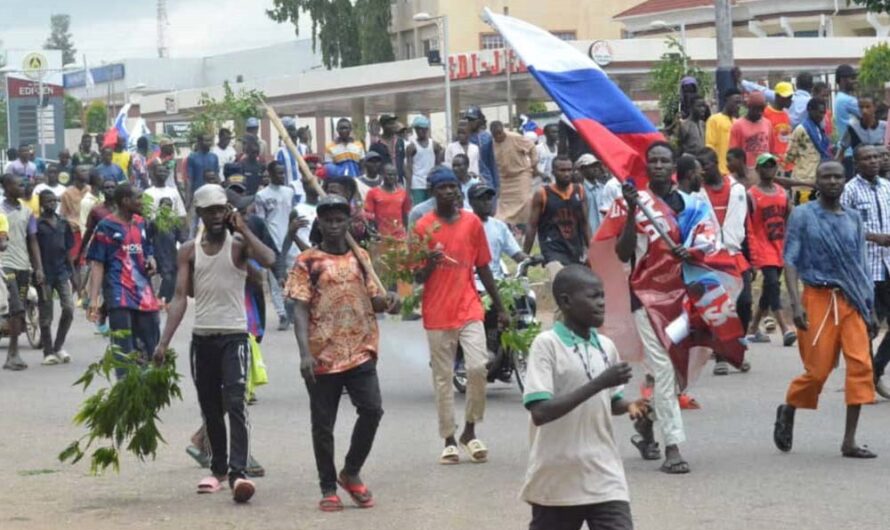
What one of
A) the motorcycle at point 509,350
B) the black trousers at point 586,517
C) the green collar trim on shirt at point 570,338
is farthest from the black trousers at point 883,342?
the black trousers at point 586,517

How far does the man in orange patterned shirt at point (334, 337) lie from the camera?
9844 millimetres

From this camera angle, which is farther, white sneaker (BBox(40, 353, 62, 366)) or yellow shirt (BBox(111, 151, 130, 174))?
yellow shirt (BBox(111, 151, 130, 174))

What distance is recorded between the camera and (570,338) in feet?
23.2

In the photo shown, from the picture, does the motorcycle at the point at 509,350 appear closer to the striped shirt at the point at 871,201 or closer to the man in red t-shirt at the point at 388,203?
the striped shirt at the point at 871,201

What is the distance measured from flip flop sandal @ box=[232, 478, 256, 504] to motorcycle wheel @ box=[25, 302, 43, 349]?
10354mm

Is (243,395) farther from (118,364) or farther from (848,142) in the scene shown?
(848,142)

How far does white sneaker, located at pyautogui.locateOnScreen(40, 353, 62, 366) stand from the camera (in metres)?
18.4

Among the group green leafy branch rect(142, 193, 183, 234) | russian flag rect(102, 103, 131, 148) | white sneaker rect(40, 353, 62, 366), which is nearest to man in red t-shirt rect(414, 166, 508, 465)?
white sneaker rect(40, 353, 62, 366)

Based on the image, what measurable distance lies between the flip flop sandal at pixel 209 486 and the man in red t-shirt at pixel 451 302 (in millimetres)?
1488

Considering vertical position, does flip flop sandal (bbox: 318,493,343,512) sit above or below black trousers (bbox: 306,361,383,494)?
below

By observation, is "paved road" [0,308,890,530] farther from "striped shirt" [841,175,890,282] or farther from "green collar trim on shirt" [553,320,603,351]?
"green collar trim on shirt" [553,320,603,351]

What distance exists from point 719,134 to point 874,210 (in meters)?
6.96

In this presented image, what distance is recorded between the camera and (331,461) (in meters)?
9.88

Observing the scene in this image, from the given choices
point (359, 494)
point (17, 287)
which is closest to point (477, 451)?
point (359, 494)
